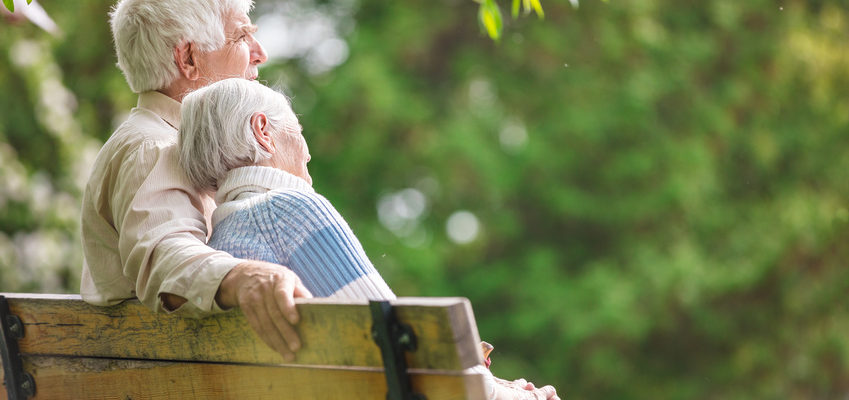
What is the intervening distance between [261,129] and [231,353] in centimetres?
53

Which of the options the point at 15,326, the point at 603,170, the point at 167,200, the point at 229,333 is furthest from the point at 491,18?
the point at 603,170

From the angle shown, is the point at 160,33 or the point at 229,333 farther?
the point at 160,33

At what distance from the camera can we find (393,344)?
1.63 meters

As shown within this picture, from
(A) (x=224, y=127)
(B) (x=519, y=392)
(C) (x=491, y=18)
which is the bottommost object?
(B) (x=519, y=392)

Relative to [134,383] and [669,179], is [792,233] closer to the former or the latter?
[669,179]

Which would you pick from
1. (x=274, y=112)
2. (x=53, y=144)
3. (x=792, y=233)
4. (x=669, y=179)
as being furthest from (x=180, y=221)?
(x=792, y=233)

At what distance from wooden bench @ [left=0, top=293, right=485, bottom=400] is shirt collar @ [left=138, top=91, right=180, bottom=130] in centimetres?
49

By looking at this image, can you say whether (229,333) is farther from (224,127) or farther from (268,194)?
(224,127)

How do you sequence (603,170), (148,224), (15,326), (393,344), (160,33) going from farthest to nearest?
1. (603,170)
2. (160,33)
3. (15,326)
4. (148,224)
5. (393,344)

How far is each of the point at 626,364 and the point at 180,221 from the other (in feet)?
31.9

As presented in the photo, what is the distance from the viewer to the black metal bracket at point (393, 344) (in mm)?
1620

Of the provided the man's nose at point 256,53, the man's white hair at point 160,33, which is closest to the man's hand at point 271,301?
the man's white hair at point 160,33

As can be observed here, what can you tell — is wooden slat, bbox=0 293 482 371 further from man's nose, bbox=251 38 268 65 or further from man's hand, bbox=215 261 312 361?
man's nose, bbox=251 38 268 65

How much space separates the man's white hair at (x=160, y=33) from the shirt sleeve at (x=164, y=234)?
28cm
